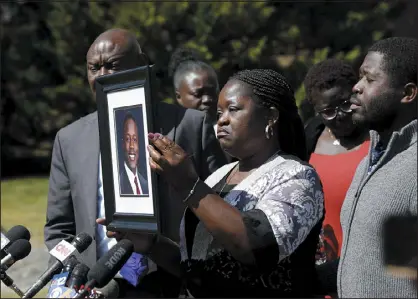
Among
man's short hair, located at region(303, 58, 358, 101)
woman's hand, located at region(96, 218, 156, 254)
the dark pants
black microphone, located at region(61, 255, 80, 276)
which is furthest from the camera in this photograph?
man's short hair, located at region(303, 58, 358, 101)

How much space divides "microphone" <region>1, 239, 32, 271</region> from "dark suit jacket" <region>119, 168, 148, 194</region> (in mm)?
433

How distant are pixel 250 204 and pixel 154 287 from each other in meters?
0.87

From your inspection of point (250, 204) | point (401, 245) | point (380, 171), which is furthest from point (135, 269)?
point (401, 245)

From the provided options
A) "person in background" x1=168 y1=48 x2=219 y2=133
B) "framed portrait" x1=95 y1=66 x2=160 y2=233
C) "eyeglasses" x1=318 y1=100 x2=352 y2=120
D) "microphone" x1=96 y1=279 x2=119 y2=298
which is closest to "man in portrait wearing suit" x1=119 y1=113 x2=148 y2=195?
"framed portrait" x1=95 y1=66 x2=160 y2=233

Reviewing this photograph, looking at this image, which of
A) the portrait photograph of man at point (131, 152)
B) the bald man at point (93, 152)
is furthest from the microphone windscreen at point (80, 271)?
the bald man at point (93, 152)

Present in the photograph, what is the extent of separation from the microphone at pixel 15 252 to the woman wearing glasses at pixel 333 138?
180 cm

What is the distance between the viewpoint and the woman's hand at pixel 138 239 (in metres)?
3.08

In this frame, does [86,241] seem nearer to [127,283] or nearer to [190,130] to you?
[127,283]

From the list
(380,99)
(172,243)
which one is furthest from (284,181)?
(172,243)

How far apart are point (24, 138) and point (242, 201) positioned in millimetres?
19165

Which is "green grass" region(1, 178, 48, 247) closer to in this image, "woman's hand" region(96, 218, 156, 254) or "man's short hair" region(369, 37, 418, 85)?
"woman's hand" region(96, 218, 156, 254)

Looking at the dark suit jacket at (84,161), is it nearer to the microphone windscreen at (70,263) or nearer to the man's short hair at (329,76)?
the microphone windscreen at (70,263)

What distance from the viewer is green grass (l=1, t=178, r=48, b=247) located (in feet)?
46.9

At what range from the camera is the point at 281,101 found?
3.08m
